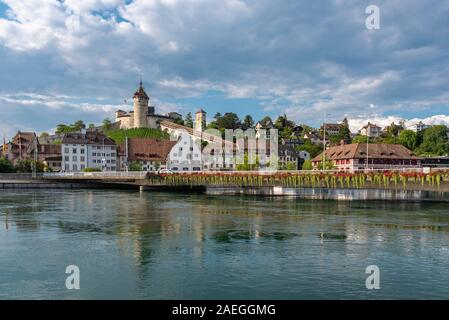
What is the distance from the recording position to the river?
17031 millimetres

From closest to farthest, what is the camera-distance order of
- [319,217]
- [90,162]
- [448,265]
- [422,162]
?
[448,265], [319,217], [422,162], [90,162]

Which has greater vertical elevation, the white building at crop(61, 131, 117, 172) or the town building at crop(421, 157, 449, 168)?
the white building at crop(61, 131, 117, 172)

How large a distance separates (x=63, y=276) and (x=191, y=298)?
6.27 meters

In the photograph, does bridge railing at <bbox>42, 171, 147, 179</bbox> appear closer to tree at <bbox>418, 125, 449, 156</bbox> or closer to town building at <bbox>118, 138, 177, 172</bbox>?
town building at <bbox>118, 138, 177, 172</bbox>

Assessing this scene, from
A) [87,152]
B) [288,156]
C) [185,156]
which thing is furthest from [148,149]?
[288,156]

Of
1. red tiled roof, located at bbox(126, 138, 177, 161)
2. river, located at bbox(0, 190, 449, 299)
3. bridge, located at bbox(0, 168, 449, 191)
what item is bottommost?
river, located at bbox(0, 190, 449, 299)

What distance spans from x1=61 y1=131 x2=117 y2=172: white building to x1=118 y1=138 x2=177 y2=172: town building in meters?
5.14

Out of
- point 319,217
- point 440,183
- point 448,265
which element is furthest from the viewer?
point 440,183

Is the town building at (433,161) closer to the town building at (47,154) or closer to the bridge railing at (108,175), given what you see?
the bridge railing at (108,175)

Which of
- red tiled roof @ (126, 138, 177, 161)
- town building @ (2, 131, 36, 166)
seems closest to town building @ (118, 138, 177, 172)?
red tiled roof @ (126, 138, 177, 161)

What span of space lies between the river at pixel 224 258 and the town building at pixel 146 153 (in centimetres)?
12893

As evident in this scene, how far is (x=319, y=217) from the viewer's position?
41.2m
